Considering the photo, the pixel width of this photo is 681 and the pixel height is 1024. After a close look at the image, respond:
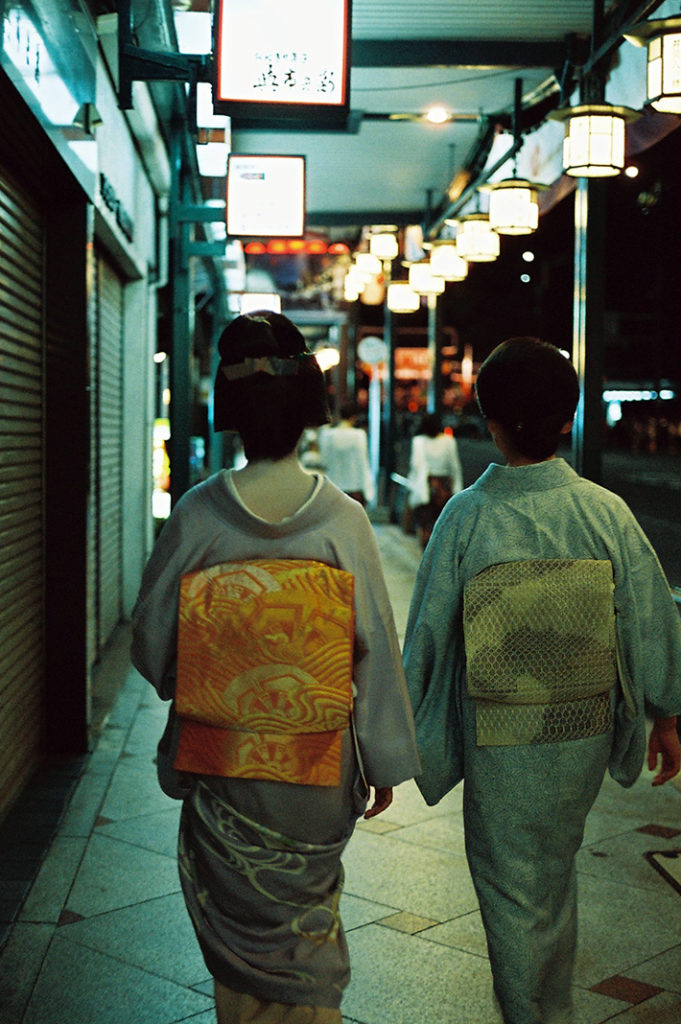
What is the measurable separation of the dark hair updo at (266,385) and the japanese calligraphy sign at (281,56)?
365 centimetres

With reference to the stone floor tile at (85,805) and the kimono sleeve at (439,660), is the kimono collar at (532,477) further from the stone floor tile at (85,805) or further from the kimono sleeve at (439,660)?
the stone floor tile at (85,805)

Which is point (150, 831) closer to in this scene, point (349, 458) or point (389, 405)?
point (349, 458)

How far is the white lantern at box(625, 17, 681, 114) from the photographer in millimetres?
6764

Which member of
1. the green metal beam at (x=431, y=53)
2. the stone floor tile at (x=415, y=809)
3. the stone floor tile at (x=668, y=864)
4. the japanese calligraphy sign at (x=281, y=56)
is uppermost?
the green metal beam at (x=431, y=53)

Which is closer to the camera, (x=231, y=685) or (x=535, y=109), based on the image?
(x=231, y=685)

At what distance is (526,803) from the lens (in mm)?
3273

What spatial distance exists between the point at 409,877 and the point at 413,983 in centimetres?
113

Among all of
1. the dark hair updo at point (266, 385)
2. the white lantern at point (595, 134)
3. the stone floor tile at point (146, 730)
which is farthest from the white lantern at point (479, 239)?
the dark hair updo at point (266, 385)

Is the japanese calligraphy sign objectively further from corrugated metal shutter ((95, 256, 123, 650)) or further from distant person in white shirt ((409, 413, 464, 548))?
distant person in white shirt ((409, 413, 464, 548))

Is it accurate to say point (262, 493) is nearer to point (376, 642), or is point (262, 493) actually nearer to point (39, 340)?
point (376, 642)

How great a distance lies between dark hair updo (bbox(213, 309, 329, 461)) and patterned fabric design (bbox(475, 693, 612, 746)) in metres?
1.05

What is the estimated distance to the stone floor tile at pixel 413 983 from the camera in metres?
3.88

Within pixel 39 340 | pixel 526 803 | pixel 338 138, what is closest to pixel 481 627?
pixel 526 803

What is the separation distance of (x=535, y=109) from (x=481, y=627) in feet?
39.8
